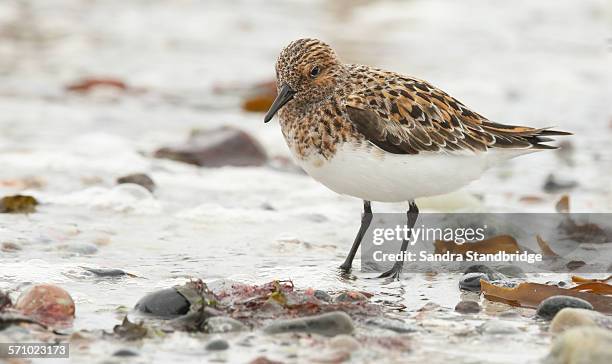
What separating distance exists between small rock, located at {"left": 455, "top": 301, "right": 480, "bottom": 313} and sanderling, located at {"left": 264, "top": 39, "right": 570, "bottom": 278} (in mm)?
768

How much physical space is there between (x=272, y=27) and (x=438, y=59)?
2692mm

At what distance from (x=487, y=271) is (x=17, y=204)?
114 inches

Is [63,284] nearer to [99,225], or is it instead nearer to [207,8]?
[99,225]

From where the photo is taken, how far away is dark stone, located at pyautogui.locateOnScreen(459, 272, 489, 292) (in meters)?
4.93

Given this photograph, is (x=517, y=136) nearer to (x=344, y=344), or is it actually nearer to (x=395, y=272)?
(x=395, y=272)

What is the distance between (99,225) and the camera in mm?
6059

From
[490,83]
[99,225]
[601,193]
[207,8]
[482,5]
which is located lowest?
[99,225]

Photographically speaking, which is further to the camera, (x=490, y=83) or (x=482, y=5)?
(x=482, y=5)

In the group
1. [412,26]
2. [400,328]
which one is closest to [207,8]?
[412,26]

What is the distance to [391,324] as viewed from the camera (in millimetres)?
4102

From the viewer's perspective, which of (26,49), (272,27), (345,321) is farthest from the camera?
(272,27)

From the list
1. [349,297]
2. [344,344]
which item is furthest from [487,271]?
[344,344]

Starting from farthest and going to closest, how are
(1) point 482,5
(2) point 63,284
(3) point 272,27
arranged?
(1) point 482,5, (3) point 272,27, (2) point 63,284

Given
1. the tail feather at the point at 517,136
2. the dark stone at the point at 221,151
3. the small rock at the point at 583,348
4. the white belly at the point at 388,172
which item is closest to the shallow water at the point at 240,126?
the dark stone at the point at 221,151
